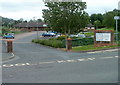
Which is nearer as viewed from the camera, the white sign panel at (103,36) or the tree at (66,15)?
the white sign panel at (103,36)

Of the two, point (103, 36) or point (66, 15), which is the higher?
point (66, 15)

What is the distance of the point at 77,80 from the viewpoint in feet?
30.0

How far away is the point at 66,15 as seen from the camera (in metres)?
29.1

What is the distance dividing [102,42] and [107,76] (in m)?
17.7

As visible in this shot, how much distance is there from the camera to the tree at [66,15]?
29.1 meters

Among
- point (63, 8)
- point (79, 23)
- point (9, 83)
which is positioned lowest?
point (9, 83)

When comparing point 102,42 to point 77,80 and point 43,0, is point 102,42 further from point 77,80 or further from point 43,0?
point 77,80

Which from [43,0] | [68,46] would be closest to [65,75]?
[68,46]

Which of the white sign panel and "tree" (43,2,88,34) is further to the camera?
"tree" (43,2,88,34)

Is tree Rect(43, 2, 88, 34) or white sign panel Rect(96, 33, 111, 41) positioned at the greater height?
tree Rect(43, 2, 88, 34)

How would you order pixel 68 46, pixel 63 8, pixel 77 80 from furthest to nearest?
1. pixel 63 8
2. pixel 68 46
3. pixel 77 80

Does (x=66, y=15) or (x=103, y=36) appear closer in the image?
(x=103, y=36)

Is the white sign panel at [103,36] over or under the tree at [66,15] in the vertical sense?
under

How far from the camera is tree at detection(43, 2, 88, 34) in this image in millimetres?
29125
